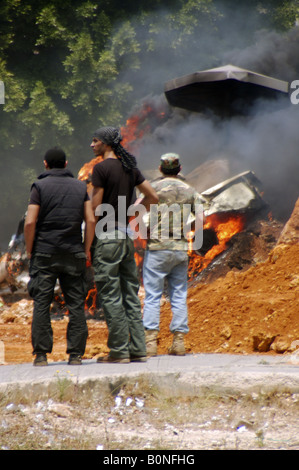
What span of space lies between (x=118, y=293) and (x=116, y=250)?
1.09 ft

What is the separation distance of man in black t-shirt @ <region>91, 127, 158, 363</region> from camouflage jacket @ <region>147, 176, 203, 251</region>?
449mm

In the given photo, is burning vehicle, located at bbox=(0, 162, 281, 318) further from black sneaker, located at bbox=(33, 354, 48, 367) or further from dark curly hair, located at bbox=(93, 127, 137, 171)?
black sneaker, located at bbox=(33, 354, 48, 367)

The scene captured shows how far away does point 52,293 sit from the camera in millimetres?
4879

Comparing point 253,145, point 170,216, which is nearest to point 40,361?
point 170,216

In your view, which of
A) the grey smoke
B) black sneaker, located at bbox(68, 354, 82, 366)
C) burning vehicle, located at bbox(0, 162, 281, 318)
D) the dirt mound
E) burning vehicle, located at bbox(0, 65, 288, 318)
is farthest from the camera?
the grey smoke

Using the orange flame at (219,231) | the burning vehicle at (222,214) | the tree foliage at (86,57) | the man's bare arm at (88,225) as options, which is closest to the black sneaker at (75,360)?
the man's bare arm at (88,225)

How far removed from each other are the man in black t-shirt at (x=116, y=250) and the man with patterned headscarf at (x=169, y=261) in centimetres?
37

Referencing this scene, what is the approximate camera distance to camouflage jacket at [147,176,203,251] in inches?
214

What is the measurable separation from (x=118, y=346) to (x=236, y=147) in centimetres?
811

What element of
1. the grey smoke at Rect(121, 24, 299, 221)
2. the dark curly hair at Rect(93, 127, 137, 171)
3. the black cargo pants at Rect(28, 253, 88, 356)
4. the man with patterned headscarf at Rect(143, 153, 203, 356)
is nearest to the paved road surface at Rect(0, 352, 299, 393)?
the black cargo pants at Rect(28, 253, 88, 356)

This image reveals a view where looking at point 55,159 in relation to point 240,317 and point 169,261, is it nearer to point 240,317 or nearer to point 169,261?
point 169,261

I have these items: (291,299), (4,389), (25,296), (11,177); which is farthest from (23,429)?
(11,177)

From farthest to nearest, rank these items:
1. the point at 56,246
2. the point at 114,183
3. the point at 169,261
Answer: the point at 169,261, the point at 114,183, the point at 56,246

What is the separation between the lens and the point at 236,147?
40.6 feet
